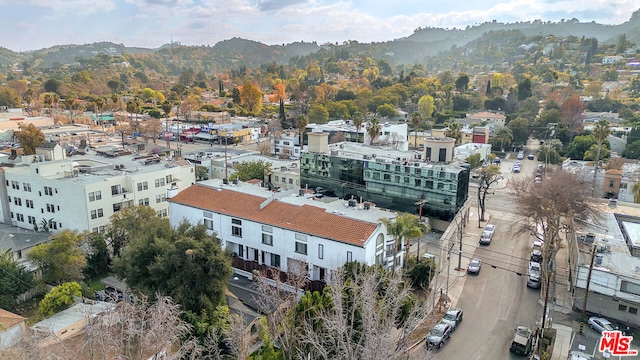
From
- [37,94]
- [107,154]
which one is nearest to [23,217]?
[107,154]

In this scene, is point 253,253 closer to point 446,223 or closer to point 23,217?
point 446,223

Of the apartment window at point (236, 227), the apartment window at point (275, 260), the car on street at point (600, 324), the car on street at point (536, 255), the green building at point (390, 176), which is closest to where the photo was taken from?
the car on street at point (600, 324)

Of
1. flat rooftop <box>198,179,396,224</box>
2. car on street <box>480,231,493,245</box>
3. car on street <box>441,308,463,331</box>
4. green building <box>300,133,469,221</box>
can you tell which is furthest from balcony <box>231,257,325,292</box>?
car on street <box>480,231,493,245</box>

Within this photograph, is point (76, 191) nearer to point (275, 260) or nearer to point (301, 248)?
point (275, 260)

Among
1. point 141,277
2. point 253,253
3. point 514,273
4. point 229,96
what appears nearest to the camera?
point 141,277

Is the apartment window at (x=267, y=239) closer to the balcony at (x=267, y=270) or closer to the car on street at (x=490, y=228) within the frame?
the balcony at (x=267, y=270)

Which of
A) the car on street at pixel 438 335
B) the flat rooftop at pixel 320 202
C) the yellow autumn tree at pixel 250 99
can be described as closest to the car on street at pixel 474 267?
the flat rooftop at pixel 320 202

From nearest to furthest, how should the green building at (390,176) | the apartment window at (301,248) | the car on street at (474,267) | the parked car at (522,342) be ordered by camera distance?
the parked car at (522,342), the apartment window at (301,248), the car on street at (474,267), the green building at (390,176)
